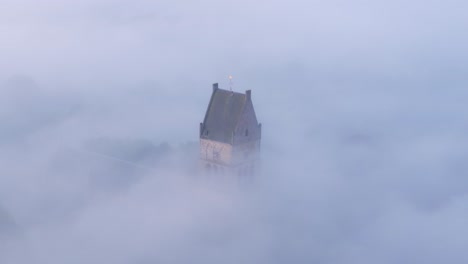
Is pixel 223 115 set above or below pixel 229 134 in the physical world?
above

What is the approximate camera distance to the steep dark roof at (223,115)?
252 ft

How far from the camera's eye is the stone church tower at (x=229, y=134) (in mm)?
76812

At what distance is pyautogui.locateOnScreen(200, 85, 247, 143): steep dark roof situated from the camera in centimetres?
7681

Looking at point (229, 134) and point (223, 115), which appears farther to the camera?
point (223, 115)

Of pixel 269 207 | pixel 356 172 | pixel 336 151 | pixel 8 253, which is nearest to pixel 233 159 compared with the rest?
pixel 269 207

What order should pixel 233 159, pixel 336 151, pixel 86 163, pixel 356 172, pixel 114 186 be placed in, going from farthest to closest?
1. pixel 336 151
2. pixel 356 172
3. pixel 86 163
4. pixel 114 186
5. pixel 233 159

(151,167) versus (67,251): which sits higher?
(151,167)

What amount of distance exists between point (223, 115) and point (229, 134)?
2432 millimetres

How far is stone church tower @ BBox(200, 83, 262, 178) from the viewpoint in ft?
252

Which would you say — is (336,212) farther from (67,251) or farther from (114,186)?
(67,251)

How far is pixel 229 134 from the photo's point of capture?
76.9 metres

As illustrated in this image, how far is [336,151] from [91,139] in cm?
5000

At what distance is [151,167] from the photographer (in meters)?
96.9

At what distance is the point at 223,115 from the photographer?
255 ft
